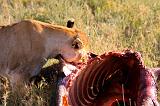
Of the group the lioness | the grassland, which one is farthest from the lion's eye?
the grassland

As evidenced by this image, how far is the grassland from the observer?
8.24 metres

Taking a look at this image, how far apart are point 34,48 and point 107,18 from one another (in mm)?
3286

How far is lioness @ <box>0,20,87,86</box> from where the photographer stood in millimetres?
6863

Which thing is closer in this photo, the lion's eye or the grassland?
the lion's eye

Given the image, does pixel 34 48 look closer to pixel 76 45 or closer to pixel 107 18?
pixel 76 45

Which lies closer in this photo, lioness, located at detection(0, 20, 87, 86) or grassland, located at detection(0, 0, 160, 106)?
lioness, located at detection(0, 20, 87, 86)

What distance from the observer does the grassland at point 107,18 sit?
324 inches

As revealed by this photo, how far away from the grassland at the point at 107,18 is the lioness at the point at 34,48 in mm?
867

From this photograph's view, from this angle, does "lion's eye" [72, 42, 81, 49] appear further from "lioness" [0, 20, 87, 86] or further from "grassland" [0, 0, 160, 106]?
"grassland" [0, 0, 160, 106]

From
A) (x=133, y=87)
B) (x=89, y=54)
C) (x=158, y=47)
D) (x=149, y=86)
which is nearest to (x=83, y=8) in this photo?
(x=158, y=47)

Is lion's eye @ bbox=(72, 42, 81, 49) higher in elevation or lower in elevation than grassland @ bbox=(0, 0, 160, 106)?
lower

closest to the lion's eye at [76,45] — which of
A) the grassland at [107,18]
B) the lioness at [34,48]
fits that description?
the lioness at [34,48]

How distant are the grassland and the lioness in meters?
0.87

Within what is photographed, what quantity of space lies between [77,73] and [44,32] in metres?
1.60
